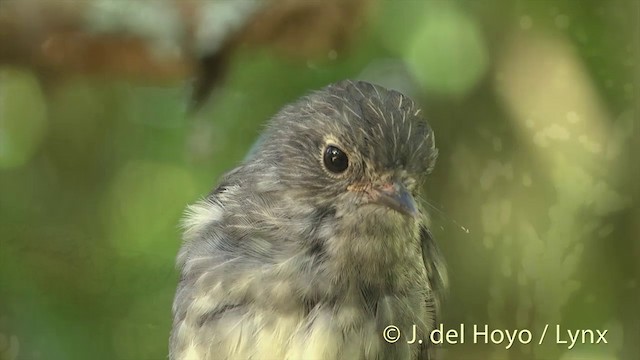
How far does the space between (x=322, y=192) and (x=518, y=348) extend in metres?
0.38

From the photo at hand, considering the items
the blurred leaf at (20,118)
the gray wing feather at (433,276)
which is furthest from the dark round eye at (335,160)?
the blurred leaf at (20,118)

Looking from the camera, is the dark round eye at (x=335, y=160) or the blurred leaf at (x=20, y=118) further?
the blurred leaf at (x=20, y=118)

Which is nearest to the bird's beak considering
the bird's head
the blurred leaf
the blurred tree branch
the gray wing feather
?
the bird's head

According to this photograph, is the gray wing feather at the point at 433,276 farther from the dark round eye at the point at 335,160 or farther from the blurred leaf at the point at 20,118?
the blurred leaf at the point at 20,118

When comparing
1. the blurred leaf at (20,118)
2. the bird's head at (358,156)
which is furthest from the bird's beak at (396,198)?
the blurred leaf at (20,118)

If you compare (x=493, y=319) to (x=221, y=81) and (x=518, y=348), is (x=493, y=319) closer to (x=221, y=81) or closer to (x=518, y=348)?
(x=518, y=348)

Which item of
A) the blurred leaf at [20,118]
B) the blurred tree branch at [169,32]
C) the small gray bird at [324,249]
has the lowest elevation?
the small gray bird at [324,249]

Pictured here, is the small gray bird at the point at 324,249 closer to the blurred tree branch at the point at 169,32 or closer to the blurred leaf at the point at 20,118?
→ the blurred tree branch at the point at 169,32

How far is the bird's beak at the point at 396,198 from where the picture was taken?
820mm

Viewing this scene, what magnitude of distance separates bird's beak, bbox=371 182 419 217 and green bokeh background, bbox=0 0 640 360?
16 cm

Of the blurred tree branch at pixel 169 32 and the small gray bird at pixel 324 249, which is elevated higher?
the blurred tree branch at pixel 169 32

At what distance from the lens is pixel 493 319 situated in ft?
3.26

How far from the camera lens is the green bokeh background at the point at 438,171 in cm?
100

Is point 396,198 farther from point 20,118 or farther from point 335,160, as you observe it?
point 20,118
